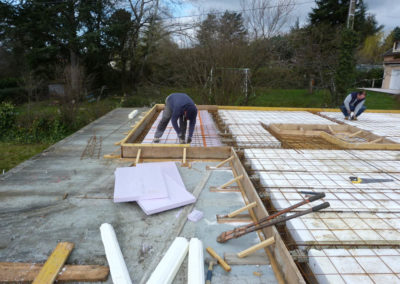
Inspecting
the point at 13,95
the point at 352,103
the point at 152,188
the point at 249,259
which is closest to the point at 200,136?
the point at 152,188

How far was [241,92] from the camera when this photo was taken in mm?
11250

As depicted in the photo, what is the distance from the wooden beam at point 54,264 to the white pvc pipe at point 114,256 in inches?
11.8

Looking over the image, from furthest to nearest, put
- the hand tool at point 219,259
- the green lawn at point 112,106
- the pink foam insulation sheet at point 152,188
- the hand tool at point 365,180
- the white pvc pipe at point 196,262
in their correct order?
1. the green lawn at point 112,106
2. the hand tool at point 365,180
3. the pink foam insulation sheet at point 152,188
4. the hand tool at point 219,259
5. the white pvc pipe at point 196,262

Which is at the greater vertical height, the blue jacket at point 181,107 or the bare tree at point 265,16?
the bare tree at point 265,16

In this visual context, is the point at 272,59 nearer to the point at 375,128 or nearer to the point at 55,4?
the point at 375,128

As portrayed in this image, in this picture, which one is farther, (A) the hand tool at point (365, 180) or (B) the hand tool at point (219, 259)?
(A) the hand tool at point (365, 180)

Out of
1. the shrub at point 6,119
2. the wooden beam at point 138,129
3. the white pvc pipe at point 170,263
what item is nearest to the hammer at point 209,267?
the white pvc pipe at point 170,263

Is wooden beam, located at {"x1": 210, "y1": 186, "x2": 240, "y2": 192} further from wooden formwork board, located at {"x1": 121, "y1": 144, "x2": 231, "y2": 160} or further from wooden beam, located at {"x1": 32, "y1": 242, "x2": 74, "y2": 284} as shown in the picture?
wooden beam, located at {"x1": 32, "y1": 242, "x2": 74, "y2": 284}

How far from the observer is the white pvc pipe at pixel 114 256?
198 cm

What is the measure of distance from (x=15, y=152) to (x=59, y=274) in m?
7.76

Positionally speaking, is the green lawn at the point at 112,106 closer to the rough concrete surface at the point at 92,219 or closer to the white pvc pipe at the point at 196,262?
the rough concrete surface at the point at 92,219

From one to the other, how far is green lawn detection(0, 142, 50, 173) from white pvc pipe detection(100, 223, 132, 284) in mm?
6082

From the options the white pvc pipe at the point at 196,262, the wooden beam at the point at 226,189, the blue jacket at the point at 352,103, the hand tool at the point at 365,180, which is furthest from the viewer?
the blue jacket at the point at 352,103

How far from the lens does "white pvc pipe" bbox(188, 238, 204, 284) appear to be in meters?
1.94
